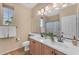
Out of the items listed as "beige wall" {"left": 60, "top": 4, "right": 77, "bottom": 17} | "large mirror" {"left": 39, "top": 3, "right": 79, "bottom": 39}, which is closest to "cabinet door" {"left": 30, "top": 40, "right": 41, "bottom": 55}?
"large mirror" {"left": 39, "top": 3, "right": 79, "bottom": 39}

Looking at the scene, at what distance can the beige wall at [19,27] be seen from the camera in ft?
5.01

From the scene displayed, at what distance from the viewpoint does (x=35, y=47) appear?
161cm

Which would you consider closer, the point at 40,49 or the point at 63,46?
the point at 63,46

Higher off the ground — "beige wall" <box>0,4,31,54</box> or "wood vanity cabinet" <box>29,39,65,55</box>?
"beige wall" <box>0,4,31,54</box>

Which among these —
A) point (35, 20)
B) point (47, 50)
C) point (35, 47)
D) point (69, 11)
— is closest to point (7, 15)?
point (35, 20)

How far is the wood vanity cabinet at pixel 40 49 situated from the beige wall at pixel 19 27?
15cm

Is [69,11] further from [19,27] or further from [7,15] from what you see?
[7,15]

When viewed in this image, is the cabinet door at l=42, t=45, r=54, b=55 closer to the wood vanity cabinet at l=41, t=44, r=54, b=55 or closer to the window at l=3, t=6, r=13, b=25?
the wood vanity cabinet at l=41, t=44, r=54, b=55

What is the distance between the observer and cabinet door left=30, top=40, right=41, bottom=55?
1554 millimetres

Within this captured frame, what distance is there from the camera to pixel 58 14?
1543mm

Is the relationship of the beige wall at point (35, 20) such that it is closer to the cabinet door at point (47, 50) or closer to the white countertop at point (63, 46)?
the white countertop at point (63, 46)

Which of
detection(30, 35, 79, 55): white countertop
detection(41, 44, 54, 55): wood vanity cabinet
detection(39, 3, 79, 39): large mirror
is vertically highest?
detection(39, 3, 79, 39): large mirror

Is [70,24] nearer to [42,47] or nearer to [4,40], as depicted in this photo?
[42,47]

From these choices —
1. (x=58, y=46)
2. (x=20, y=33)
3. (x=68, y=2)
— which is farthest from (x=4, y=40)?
(x=68, y=2)
